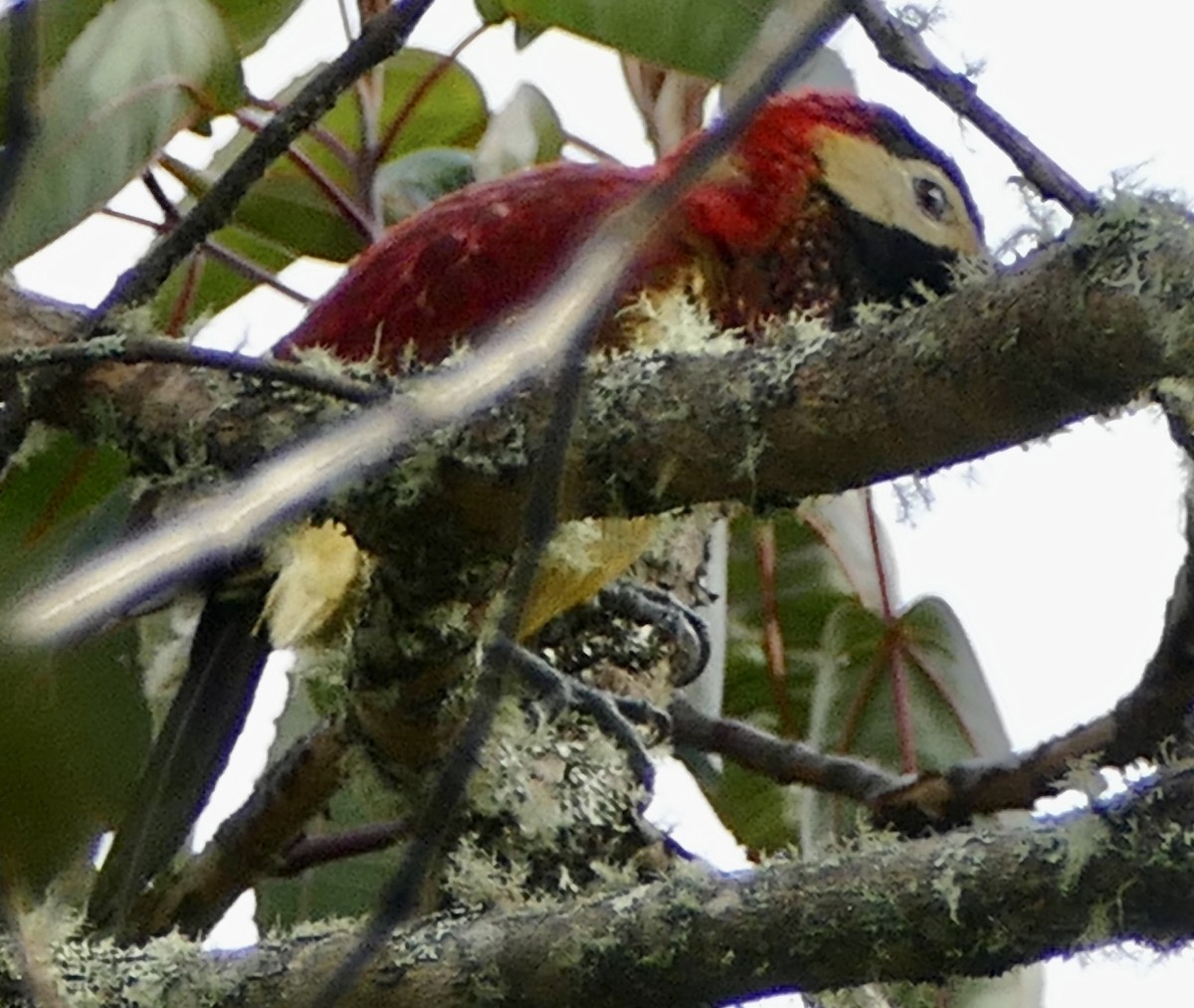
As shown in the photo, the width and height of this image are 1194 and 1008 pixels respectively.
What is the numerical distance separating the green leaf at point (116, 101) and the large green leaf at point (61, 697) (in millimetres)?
187

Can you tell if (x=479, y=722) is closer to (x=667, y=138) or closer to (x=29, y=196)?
(x=29, y=196)

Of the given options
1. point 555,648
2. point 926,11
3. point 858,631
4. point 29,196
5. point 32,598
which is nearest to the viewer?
point 926,11

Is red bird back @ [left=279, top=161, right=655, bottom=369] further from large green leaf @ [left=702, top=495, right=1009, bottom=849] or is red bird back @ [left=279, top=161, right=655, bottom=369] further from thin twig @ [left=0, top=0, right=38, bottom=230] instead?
thin twig @ [left=0, top=0, right=38, bottom=230]

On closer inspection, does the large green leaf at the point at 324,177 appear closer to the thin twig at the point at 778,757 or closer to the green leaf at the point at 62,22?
the green leaf at the point at 62,22

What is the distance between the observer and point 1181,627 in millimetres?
962

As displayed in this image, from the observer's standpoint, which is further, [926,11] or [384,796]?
[384,796]

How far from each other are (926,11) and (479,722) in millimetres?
399

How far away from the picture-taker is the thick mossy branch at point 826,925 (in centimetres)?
82

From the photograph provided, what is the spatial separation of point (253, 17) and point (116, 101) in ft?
1.15

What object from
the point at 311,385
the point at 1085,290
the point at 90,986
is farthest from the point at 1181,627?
the point at 90,986

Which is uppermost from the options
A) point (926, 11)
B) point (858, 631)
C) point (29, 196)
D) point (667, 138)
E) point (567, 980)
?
point (667, 138)

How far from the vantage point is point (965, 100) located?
82 cm

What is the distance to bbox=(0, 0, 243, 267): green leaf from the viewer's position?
146cm

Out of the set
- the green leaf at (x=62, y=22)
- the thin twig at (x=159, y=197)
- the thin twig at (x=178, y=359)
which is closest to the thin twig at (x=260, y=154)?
the thin twig at (x=178, y=359)
